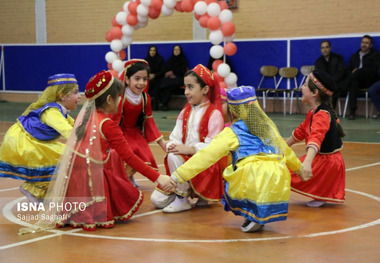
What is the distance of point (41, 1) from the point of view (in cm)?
1900

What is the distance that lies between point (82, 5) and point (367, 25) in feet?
27.1

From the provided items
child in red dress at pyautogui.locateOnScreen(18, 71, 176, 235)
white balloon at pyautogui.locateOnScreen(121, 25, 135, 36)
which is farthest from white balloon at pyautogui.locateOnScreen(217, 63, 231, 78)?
child in red dress at pyautogui.locateOnScreen(18, 71, 176, 235)

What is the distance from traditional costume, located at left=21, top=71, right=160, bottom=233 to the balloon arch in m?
8.93

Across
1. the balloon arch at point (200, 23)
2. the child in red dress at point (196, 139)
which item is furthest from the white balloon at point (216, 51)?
the child in red dress at point (196, 139)

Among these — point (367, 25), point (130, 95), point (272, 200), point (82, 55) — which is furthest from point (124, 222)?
point (82, 55)

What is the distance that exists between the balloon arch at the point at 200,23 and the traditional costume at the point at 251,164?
896 centimetres

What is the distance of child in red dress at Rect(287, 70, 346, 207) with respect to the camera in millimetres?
5352

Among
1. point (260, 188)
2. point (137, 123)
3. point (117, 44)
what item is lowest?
point (260, 188)

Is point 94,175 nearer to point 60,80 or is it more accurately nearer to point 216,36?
point 60,80

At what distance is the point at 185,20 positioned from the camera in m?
16.5

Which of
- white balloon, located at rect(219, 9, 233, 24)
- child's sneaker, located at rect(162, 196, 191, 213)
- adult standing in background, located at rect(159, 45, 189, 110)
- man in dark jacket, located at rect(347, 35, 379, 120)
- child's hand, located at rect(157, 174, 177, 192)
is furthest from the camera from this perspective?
adult standing in background, located at rect(159, 45, 189, 110)

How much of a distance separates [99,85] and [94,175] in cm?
67

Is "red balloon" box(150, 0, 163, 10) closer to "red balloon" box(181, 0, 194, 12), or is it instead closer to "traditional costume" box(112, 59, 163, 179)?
"red balloon" box(181, 0, 194, 12)

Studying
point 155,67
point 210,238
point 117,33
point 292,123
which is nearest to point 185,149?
point 210,238
